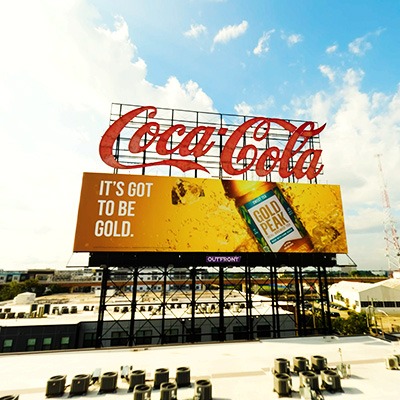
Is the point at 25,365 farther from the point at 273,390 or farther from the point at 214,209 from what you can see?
the point at 214,209

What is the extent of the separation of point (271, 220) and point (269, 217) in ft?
1.18

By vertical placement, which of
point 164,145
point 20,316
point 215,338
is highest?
point 164,145

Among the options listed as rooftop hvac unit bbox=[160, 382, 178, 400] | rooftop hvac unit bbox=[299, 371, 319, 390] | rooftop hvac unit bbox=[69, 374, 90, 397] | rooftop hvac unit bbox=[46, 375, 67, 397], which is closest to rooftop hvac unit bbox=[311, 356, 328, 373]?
rooftop hvac unit bbox=[299, 371, 319, 390]

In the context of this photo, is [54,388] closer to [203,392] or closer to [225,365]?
[203,392]

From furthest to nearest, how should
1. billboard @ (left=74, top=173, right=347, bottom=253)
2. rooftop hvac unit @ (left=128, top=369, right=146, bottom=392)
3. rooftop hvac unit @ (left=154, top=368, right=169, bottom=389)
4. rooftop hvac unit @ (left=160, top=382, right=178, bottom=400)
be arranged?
1. billboard @ (left=74, top=173, right=347, bottom=253)
2. rooftop hvac unit @ (left=154, top=368, right=169, bottom=389)
3. rooftop hvac unit @ (left=128, top=369, right=146, bottom=392)
4. rooftop hvac unit @ (left=160, top=382, right=178, bottom=400)

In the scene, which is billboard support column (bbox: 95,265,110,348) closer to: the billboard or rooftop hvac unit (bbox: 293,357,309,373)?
the billboard

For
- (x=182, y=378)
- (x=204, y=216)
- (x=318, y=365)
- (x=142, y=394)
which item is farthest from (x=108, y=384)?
(x=204, y=216)

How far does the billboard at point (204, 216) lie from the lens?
2400cm

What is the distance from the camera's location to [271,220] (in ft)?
87.6

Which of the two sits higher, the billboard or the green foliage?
the billboard

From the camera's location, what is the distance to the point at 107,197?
24.5 meters

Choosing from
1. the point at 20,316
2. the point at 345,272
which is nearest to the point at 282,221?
the point at 20,316

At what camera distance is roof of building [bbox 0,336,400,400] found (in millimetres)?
12711

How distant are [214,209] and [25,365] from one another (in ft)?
59.5
